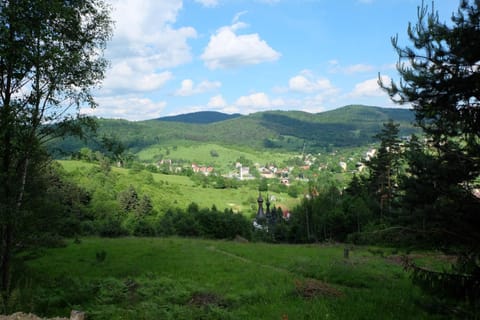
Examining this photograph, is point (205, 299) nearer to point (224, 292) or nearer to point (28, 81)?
point (224, 292)

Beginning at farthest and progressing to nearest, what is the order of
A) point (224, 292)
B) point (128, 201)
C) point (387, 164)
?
point (128, 201) → point (387, 164) → point (224, 292)

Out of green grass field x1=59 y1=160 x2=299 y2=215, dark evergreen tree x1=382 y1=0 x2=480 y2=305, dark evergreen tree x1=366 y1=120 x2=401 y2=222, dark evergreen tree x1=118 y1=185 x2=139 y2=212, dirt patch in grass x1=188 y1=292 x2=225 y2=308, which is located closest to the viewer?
dark evergreen tree x1=382 y1=0 x2=480 y2=305

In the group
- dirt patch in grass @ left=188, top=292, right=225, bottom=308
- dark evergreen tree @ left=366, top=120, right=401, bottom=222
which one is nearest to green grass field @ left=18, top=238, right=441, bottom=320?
dirt patch in grass @ left=188, top=292, right=225, bottom=308

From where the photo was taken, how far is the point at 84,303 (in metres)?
11.2

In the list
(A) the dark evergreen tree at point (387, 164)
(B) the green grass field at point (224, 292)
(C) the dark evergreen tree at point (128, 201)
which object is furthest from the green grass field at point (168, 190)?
(B) the green grass field at point (224, 292)

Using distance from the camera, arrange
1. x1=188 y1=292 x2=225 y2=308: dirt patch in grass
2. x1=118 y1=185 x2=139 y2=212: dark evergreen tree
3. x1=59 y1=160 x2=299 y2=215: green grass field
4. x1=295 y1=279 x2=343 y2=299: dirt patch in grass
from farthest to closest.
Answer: x1=59 y1=160 x2=299 y2=215: green grass field → x1=118 y1=185 x2=139 y2=212: dark evergreen tree → x1=295 y1=279 x2=343 y2=299: dirt patch in grass → x1=188 y1=292 x2=225 y2=308: dirt patch in grass

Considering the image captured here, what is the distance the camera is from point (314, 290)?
12555 mm

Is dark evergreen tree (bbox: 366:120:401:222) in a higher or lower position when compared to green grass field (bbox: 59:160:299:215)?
higher

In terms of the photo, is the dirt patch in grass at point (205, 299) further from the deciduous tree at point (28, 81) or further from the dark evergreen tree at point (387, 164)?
the dark evergreen tree at point (387, 164)

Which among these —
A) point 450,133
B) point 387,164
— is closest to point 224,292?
point 450,133

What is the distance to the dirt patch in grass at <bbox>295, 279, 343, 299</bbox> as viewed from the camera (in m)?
12.0

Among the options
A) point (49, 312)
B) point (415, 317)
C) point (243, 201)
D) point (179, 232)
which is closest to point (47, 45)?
point (49, 312)

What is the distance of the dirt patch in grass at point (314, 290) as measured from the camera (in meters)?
12.0

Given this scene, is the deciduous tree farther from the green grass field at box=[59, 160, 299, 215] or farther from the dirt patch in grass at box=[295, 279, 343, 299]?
the green grass field at box=[59, 160, 299, 215]
